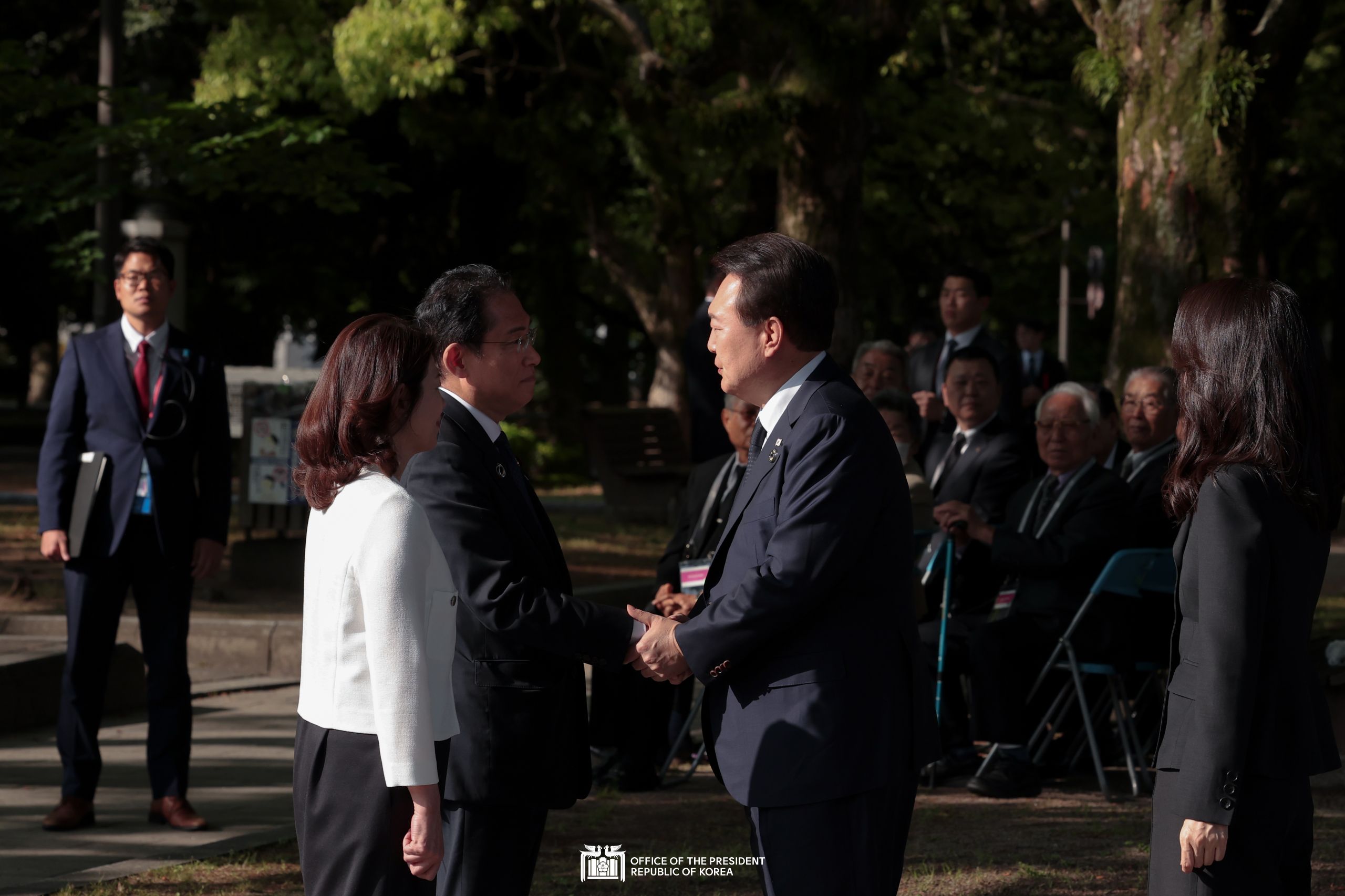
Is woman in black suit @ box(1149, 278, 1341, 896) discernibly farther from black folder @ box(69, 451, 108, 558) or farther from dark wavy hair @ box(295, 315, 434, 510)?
black folder @ box(69, 451, 108, 558)

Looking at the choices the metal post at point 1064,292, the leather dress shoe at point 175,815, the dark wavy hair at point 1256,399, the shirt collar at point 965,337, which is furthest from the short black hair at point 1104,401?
the metal post at point 1064,292

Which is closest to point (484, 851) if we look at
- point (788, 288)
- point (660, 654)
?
point (660, 654)

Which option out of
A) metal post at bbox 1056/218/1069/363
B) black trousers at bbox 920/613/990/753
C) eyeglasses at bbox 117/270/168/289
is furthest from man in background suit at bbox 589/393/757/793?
metal post at bbox 1056/218/1069/363

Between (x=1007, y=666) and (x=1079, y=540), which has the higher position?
(x=1079, y=540)

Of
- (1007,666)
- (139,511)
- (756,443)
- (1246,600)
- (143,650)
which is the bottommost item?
(1007,666)

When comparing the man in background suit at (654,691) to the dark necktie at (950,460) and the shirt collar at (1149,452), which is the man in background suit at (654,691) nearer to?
the dark necktie at (950,460)

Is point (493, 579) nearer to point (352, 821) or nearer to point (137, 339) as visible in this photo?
point (352, 821)

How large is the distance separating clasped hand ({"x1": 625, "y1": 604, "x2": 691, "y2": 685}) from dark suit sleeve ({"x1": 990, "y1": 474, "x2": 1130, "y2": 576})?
3.71m

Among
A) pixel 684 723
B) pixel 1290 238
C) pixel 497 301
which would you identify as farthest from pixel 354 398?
pixel 1290 238

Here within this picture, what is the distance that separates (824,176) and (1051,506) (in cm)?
770

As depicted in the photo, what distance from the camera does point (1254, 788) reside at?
10.7 ft

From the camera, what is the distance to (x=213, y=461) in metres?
6.54

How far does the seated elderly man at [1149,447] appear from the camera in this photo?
746 cm

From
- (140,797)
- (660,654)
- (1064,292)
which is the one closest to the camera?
(660,654)
